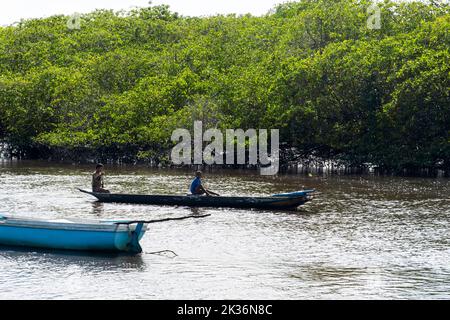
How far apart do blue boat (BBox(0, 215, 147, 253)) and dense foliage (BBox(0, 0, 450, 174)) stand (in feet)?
90.7

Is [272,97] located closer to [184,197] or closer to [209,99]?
[209,99]

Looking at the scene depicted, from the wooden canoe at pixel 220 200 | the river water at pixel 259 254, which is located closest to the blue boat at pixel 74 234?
the river water at pixel 259 254

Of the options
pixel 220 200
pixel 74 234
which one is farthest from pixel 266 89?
pixel 74 234

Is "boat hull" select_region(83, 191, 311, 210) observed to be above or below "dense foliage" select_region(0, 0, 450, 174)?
below

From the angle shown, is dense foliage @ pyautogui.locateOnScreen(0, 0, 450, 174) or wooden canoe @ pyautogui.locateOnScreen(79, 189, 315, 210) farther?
dense foliage @ pyautogui.locateOnScreen(0, 0, 450, 174)

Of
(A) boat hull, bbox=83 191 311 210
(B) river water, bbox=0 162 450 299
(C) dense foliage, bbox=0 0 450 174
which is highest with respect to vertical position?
(C) dense foliage, bbox=0 0 450 174

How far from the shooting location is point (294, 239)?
23047mm

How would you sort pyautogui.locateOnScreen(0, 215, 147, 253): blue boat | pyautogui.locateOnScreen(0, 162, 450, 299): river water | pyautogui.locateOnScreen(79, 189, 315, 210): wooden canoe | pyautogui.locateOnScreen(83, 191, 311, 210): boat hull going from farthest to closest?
pyautogui.locateOnScreen(83, 191, 311, 210): boat hull
pyautogui.locateOnScreen(79, 189, 315, 210): wooden canoe
pyautogui.locateOnScreen(0, 215, 147, 253): blue boat
pyautogui.locateOnScreen(0, 162, 450, 299): river water

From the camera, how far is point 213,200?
29.0 metres

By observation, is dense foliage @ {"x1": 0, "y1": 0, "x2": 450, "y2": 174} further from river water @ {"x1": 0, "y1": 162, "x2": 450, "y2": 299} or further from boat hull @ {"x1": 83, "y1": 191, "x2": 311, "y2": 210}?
boat hull @ {"x1": 83, "y1": 191, "x2": 311, "y2": 210}

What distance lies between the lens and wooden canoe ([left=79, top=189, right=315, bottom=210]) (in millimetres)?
28234

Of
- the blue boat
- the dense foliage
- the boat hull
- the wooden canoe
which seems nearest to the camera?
the blue boat

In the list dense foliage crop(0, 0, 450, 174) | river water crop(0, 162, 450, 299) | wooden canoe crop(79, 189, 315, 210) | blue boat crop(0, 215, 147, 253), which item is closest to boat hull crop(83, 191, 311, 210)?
wooden canoe crop(79, 189, 315, 210)

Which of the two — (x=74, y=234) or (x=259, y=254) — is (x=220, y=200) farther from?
(x=74, y=234)
